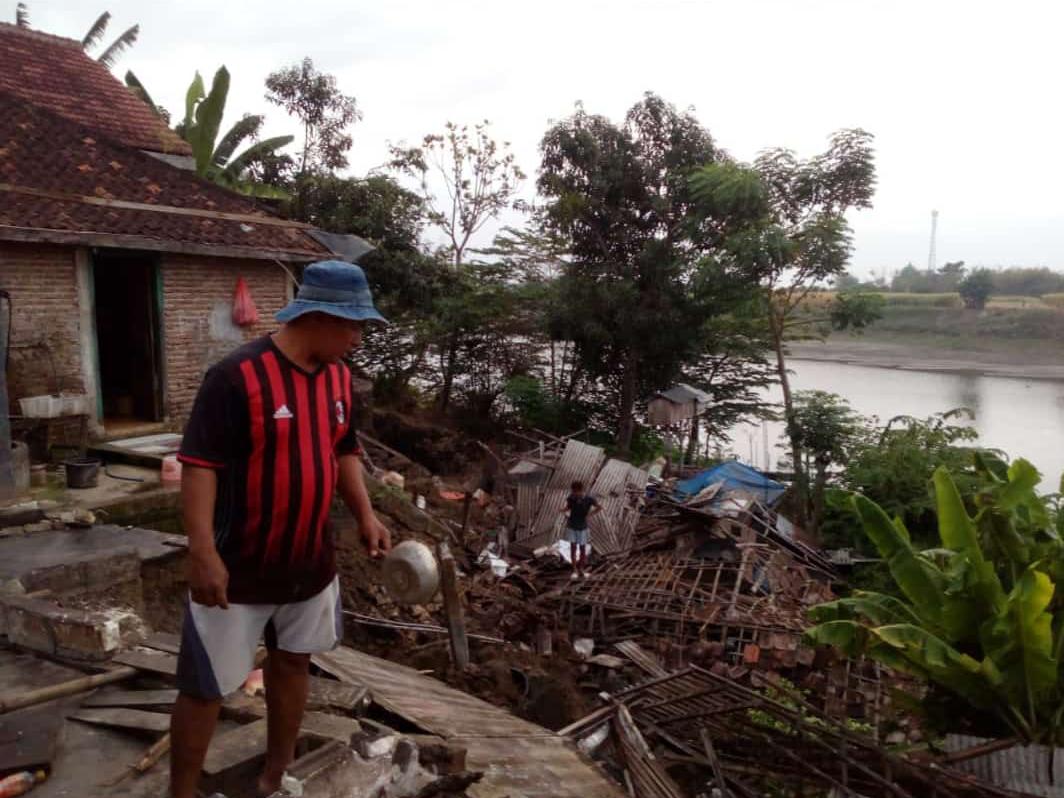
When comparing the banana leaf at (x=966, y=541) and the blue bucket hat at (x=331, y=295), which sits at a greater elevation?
the blue bucket hat at (x=331, y=295)

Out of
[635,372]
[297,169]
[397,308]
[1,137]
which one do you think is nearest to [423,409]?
[397,308]

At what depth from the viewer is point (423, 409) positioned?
18.8 metres

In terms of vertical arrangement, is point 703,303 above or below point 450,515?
above

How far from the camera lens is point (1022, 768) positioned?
591 cm

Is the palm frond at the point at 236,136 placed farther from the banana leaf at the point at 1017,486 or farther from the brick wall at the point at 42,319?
the banana leaf at the point at 1017,486

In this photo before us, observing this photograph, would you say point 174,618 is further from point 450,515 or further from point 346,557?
point 450,515

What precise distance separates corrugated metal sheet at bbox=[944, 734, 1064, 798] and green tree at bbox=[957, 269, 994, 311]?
125 ft

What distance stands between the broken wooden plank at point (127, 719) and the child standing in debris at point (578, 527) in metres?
7.98

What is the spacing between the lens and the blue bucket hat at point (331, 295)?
2475 mm

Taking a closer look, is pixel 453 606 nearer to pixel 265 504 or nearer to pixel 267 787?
pixel 267 787

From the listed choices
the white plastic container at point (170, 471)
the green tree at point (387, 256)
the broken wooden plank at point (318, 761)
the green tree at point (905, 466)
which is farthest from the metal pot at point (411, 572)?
the green tree at point (387, 256)

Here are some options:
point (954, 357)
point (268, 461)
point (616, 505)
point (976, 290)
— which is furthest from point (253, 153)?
point (976, 290)

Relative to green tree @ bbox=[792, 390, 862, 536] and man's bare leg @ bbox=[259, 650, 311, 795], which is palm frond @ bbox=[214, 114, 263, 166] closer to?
green tree @ bbox=[792, 390, 862, 536]

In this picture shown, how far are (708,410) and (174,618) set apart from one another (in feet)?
49.0
